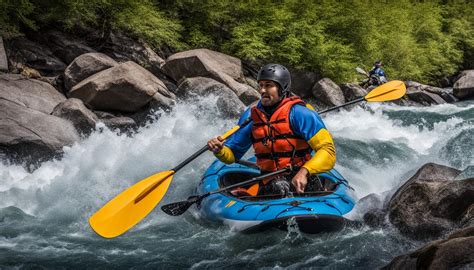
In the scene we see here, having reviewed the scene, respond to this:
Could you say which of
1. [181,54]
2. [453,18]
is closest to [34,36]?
[181,54]

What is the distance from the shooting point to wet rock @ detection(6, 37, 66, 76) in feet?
25.1

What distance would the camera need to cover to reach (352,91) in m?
12.2

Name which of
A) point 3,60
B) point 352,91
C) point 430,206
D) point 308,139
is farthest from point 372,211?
point 352,91

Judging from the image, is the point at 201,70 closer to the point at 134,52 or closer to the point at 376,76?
the point at 134,52

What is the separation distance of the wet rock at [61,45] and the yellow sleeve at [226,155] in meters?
5.83

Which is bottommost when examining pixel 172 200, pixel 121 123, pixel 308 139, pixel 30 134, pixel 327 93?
pixel 327 93

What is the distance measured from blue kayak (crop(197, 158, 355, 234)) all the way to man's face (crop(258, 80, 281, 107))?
33.1 inches

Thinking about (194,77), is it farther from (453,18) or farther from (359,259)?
(453,18)

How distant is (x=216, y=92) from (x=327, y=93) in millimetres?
4453

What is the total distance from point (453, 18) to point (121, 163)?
2465cm

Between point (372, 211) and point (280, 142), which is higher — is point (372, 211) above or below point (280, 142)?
below

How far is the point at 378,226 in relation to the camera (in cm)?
365

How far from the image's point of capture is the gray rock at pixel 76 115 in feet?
20.4

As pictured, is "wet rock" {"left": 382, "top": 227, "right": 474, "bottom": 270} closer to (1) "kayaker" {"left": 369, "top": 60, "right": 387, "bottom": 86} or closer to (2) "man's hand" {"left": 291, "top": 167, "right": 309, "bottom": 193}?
(2) "man's hand" {"left": 291, "top": 167, "right": 309, "bottom": 193}
